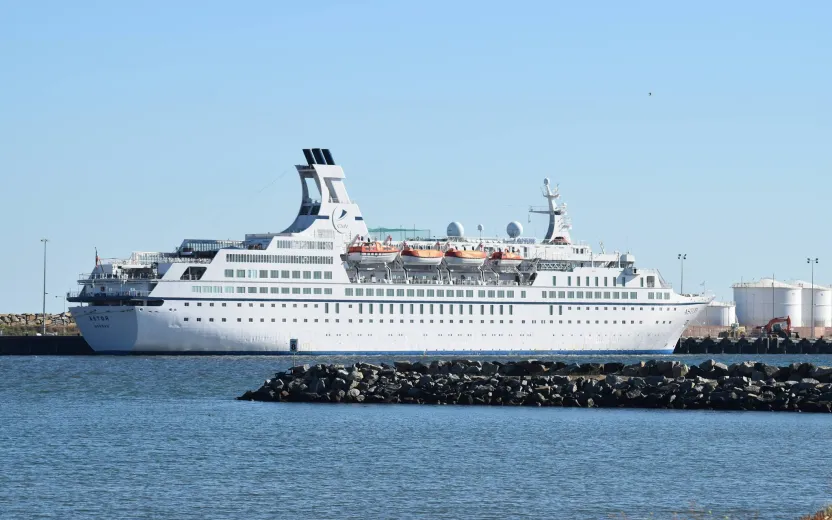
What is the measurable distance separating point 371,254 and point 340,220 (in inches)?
102

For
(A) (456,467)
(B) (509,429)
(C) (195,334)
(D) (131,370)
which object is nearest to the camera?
(A) (456,467)

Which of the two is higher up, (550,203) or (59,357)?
(550,203)

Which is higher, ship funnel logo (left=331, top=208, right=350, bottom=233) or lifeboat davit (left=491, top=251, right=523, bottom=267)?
ship funnel logo (left=331, top=208, right=350, bottom=233)

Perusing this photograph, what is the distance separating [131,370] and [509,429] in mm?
26441

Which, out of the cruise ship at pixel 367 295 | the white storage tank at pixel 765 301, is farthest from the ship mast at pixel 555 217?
the white storage tank at pixel 765 301

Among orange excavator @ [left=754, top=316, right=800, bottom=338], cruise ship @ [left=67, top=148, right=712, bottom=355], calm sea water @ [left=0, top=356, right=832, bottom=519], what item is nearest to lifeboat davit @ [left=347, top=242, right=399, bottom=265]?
cruise ship @ [left=67, top=148, right=712, bottom=355]

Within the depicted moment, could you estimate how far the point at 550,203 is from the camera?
86.4 metres

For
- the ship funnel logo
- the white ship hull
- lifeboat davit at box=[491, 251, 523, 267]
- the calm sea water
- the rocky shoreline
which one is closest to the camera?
the calm sea water

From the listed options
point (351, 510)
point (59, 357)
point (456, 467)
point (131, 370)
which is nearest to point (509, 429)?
point (456, 467)

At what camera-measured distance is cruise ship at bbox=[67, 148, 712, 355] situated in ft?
228

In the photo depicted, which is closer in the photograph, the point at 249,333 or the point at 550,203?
the point at 249,333

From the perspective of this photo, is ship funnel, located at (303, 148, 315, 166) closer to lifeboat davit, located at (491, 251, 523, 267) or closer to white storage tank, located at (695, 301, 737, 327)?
lifeboat davit, located at (491, 251, 523, 267)

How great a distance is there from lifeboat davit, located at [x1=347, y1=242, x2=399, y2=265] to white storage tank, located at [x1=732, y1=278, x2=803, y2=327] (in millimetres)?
46372

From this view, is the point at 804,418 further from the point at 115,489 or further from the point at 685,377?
the point at 115,489
